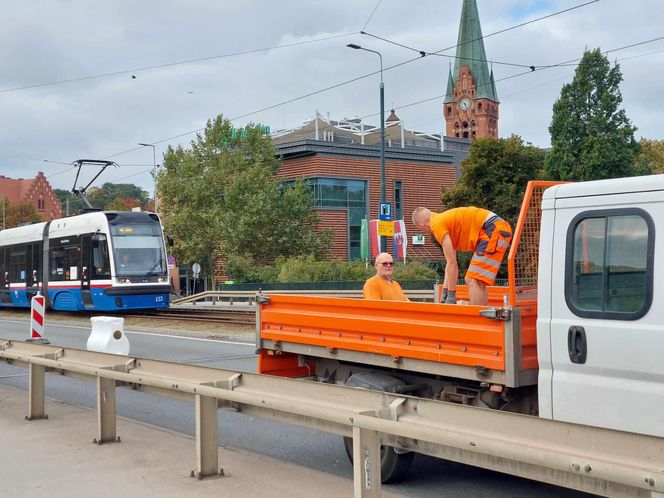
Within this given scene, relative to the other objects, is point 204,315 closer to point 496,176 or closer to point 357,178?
point 496,176

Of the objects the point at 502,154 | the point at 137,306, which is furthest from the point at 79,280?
the point at 502,154

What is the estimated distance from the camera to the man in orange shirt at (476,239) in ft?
18.7

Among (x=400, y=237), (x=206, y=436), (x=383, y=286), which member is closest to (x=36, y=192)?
(x=400, y=237)

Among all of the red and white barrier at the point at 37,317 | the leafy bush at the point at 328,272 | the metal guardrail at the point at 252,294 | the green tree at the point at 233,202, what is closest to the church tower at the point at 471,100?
the green tree at the point at 233,202

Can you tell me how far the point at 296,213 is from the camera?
47.3 m

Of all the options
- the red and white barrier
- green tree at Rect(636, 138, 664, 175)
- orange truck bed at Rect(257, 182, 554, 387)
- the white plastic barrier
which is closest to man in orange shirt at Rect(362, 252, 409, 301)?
orange truck bed at Rect(257, 182, 554, 387)

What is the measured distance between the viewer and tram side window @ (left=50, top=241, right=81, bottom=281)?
25.0 metres

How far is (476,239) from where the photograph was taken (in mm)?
5836

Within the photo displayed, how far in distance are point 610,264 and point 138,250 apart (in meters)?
21.2

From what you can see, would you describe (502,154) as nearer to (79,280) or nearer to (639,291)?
(79,280)

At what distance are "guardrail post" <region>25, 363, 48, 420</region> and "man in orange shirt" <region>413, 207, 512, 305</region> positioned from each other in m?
4.61

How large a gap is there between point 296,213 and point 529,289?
1665 inches

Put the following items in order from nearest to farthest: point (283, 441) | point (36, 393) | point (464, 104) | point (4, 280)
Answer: point (283, 441), point (36, 393), point (4, 280), point (464, 104)

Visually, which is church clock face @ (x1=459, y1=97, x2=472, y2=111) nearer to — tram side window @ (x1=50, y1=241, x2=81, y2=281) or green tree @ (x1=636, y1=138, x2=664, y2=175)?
green tree @ (x1=636, y1=138, x2=664, y2=175)
